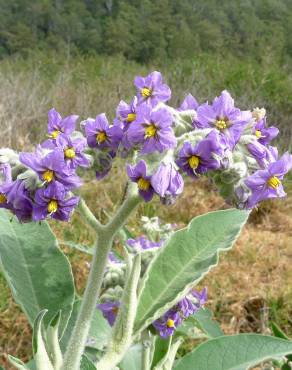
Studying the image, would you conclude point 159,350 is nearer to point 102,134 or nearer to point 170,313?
point 170,313

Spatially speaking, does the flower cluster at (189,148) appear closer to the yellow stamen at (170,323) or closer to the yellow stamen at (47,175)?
the yellow stamen at (47,175)

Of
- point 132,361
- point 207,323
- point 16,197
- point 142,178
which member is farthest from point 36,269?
point 207,323

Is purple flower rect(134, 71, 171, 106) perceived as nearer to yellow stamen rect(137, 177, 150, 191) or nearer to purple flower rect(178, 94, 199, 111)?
purple flower rect(178, 94, 199, 111)

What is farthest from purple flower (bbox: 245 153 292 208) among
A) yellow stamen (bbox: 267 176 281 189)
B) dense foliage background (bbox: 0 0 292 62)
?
dense foliage background (bbox: 0 0 292 62)

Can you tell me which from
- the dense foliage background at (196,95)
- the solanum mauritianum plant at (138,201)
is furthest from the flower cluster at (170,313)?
the dense foliage background at (196,95)

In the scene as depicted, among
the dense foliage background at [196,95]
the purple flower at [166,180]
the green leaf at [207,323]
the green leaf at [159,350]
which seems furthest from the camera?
the dense foliage background at [196,95]

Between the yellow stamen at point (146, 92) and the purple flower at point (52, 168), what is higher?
the yellow stamen at point (146, 92)
